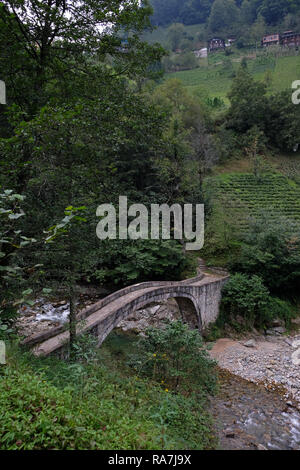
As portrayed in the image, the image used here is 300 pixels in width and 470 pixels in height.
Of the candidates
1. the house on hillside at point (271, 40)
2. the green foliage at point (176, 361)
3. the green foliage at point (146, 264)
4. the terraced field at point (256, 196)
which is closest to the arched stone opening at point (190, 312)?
the green foliage at point (146, 264)


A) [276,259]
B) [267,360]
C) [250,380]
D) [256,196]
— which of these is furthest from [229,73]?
[250,380]

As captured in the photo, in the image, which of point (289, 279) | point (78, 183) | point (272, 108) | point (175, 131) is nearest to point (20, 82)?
point (78, 183)

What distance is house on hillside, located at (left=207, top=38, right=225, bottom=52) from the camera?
7262 centimetres

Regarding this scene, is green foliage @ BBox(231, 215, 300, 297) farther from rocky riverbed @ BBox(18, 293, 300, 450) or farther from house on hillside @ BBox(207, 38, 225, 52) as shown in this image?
house on hillside @ BBox(207, 38, 225, 52)

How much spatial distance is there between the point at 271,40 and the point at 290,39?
5101 millimetres

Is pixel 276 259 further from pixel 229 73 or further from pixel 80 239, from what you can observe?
pixel 229 73

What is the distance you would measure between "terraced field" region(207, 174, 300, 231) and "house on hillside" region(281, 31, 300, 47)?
167ft

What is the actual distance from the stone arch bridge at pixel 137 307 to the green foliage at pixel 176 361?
3.94 feet

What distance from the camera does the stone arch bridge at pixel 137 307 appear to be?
618 cm

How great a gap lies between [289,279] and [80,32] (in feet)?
49.3

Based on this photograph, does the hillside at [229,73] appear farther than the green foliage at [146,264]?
Yes

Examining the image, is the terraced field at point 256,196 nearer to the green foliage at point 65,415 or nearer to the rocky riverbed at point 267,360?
the rocky riverbed at point 267,360

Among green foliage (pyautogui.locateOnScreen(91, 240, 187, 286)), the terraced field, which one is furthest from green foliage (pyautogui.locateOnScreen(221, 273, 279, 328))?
the terraced field
